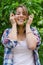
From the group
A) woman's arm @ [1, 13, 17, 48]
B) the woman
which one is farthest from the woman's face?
woman's arm @ [1, 13, 17, 48]

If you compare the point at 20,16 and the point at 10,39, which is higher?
the point at 20,16

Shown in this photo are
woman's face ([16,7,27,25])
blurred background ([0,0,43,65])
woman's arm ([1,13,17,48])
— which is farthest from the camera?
blurred background ([0,0,43,65])

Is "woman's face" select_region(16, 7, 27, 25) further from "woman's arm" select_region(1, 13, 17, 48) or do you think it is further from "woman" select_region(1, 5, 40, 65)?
"woman's arm" select_region(1, 13, 17, 48)

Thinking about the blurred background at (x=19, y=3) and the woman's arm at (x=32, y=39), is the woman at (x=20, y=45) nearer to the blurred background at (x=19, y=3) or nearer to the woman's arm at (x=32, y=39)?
the woman's arm at (x=32, y=39)

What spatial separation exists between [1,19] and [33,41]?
1.18 m

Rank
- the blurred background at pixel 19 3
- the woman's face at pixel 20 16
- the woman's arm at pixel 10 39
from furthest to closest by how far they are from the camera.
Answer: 1. the blurred background at pixel 19 3
2. the woman's face at pixel 20 16
3. the woman's arm at pixel 10 39

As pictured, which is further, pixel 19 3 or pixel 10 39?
pixel 19 3

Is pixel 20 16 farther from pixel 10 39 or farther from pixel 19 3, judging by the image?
pixel 19 3

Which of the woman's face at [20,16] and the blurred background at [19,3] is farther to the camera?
the blurred background at [19,3]

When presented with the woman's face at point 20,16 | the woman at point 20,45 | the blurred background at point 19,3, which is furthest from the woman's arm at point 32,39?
the blurred background at point 19,3

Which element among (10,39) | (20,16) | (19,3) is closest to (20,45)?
(10,39)

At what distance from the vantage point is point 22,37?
351 centimetres

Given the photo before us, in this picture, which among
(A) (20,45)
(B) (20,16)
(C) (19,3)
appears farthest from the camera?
(C) (19,3)

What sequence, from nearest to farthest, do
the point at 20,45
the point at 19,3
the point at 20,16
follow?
the point at 20,45
the point at 20,16
the point at 19,3
